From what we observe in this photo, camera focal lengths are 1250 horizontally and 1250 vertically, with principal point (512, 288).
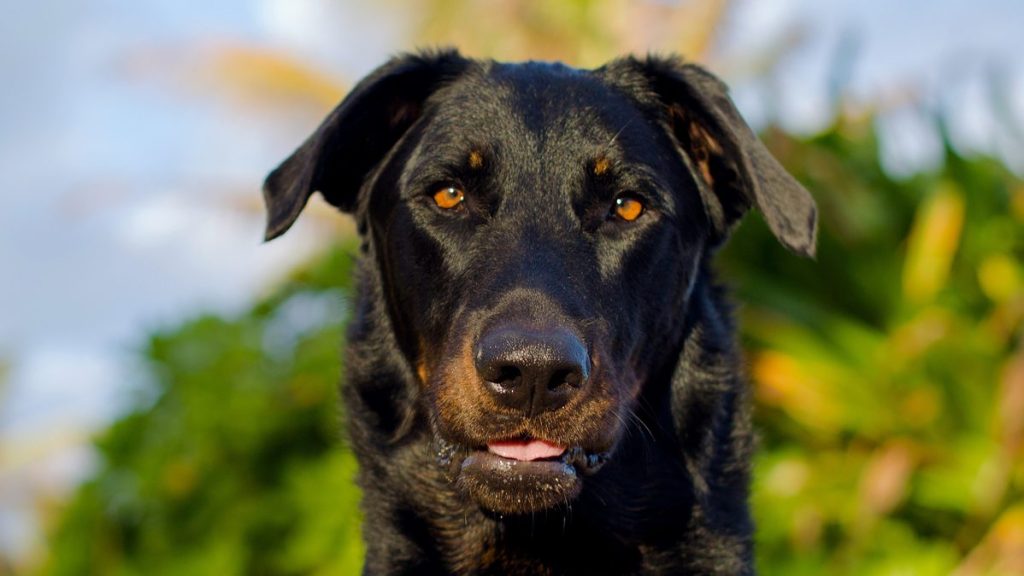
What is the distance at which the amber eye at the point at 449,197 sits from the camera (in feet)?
12.0

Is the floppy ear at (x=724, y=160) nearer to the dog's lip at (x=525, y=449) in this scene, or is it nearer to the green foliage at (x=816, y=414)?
the dog's lip at (x=525, y=449)

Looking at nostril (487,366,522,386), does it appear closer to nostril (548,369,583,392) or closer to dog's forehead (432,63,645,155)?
nostril (548,369,583,392)

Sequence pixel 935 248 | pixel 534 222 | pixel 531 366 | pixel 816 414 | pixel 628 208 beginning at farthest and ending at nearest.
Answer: pixel 935 248, pixel 816 414, pixel 628 208, pixel 534 222, pixel 531 366

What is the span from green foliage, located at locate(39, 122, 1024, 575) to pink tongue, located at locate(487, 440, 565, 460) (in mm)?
4294

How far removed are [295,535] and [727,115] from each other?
5.31m

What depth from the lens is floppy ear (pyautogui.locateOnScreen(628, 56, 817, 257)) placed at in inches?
144

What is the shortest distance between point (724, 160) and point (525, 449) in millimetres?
1247

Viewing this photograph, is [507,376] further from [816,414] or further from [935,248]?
[935,248]

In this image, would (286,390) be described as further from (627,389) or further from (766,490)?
(627,389)

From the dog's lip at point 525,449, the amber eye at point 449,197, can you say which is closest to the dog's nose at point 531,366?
the dog's lip at point 525,449

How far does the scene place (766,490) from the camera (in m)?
7.75

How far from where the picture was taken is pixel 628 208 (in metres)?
3.67

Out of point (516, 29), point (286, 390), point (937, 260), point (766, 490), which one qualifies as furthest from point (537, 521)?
point (516, 29)

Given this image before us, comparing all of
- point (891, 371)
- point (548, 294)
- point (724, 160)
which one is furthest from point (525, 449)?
point (891, 371)
